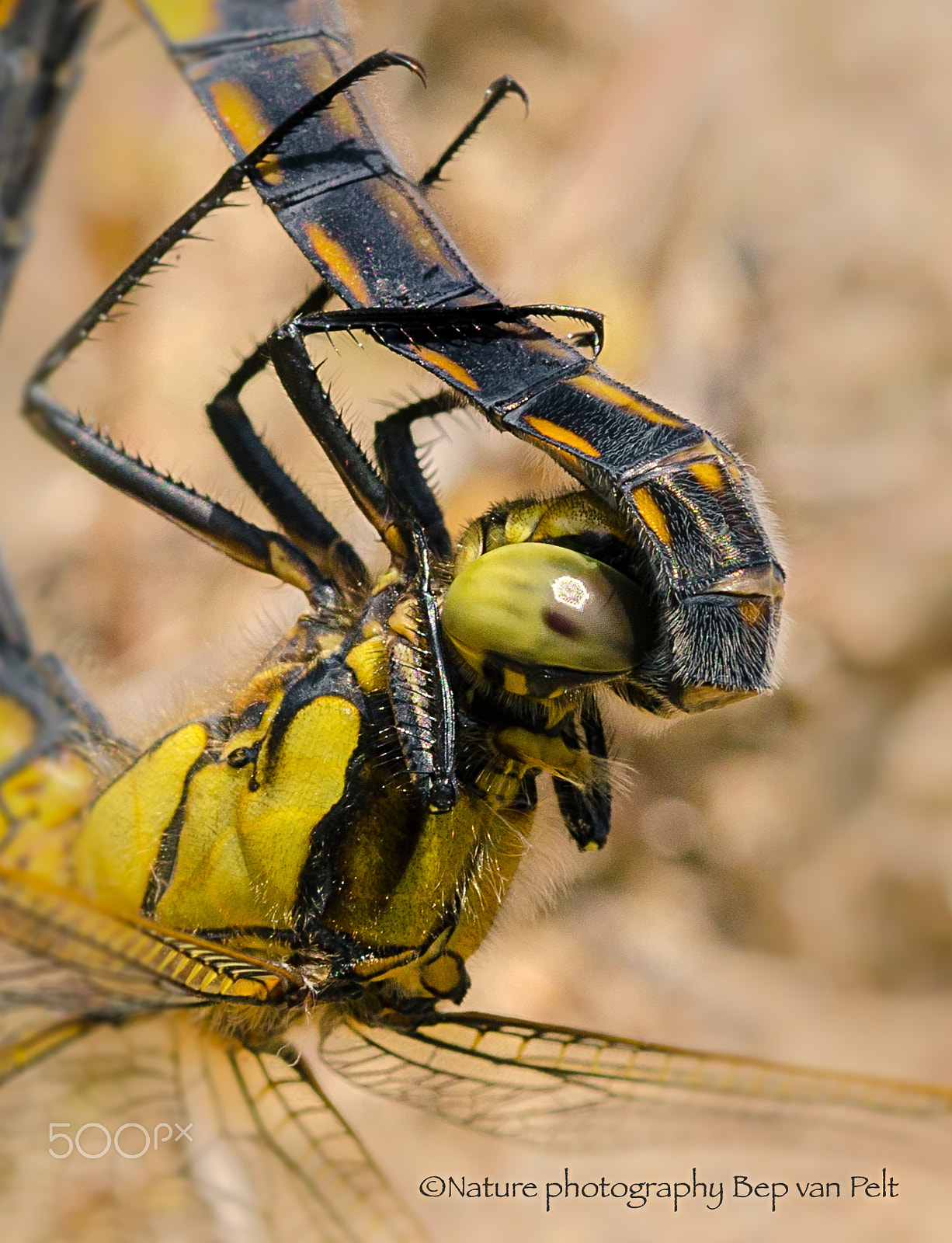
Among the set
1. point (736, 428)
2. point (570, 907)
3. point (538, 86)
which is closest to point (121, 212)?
point (538, 86)

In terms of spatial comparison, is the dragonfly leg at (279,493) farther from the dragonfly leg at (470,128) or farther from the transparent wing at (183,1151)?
the transparent wing at (183,1151)

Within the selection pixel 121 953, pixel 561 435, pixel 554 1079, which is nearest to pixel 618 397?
pixel 561 435

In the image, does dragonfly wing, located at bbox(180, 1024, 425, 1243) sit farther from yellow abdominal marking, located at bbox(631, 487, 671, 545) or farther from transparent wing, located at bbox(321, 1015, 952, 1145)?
yellow abdominal marking, located at bbox(631, 487, 671, 545)

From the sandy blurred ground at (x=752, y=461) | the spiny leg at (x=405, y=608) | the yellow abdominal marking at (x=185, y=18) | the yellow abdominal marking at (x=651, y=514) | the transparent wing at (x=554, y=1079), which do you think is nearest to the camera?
the yellow abdominal marking at (x=651, y=514)

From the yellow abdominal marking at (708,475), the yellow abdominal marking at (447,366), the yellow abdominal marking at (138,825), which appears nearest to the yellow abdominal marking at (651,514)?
the yellow abdominal marking at (708,475)

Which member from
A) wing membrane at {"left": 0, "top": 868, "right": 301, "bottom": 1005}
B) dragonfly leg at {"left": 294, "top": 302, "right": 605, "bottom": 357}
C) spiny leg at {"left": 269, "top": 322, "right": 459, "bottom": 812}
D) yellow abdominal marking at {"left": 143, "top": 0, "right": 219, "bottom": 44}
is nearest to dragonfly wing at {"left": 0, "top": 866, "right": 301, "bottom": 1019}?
wing membrane at {"left": 0, "top": 868, "right": 301, "bottom": 1005}

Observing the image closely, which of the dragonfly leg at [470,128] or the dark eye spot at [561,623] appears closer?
the dark eye spot at [561,623]
